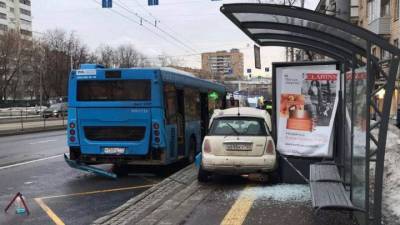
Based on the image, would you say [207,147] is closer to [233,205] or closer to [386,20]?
[233,205]

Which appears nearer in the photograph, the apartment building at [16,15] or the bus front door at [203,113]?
the bus front door at [203,113]

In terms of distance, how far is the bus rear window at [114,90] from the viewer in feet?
41.7

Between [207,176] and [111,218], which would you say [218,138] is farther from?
[111,218]

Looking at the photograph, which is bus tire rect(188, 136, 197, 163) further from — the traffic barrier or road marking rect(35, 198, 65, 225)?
the traffic barrier

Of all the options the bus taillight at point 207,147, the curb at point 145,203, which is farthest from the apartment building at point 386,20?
the curb at point 145,203

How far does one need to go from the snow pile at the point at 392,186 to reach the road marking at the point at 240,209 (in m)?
1.88

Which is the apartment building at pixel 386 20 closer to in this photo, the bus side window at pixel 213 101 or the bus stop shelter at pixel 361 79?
the bus side window at pixel 213 101

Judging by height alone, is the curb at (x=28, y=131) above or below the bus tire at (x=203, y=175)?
below

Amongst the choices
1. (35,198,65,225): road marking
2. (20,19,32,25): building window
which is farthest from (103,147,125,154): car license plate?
(20,19,32,25): building window

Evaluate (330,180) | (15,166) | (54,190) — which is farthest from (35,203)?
(15,166)

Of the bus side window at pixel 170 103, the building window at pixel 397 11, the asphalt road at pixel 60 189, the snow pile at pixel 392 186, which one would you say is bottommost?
the asphalt road at pixel 60 189

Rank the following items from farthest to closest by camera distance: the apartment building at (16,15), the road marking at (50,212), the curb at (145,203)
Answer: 1. the apartment building at (16,15)
2. the road marking at (50,212)
3. the curb at (145,203)

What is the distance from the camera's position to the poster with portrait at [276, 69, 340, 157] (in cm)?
978

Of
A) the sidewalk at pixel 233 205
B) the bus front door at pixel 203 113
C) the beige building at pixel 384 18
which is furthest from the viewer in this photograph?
the beige building at pixel 384 18
